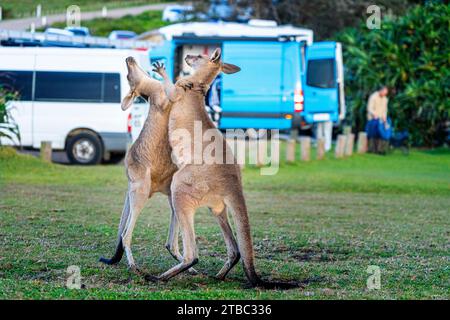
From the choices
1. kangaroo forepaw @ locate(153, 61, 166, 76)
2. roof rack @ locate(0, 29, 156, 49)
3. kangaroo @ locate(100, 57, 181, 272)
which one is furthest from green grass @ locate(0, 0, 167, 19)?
kangaroo @ locate(100, 57, 181, 272)

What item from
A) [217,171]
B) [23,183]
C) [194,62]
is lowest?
[23,183]

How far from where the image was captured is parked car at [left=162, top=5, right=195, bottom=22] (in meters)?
48.7

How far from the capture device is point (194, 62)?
29.2 feet

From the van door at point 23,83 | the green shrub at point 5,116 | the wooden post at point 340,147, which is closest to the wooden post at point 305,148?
the wooden post at point 340,147

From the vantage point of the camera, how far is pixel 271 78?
28.1 metres

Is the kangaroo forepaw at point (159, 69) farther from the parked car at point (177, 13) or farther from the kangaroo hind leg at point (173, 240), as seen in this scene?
the parked car at point (177, 13)

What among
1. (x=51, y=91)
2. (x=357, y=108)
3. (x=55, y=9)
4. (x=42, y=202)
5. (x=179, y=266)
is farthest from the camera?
(x=55, y=9)

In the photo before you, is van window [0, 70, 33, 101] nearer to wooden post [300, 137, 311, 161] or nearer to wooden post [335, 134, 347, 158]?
wooden post [300, 137, 311, 161]

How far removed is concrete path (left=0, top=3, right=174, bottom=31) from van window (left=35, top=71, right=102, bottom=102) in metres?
9.29

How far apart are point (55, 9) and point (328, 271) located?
29.2 m

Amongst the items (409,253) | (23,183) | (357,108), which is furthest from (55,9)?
(409,253)

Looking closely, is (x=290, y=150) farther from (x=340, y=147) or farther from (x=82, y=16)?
(x=82, y=16)

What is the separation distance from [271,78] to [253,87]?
542mm

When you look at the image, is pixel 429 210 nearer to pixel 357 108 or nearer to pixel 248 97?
pixel 248 97
